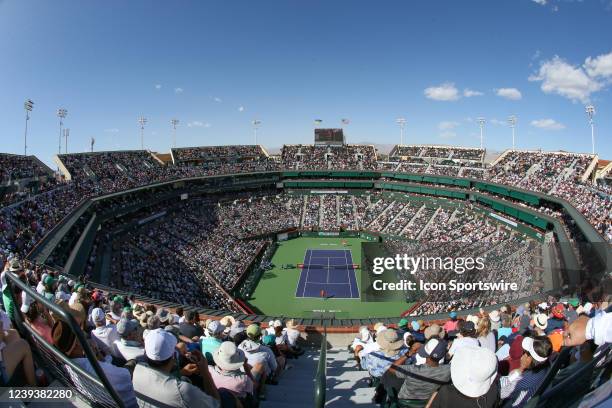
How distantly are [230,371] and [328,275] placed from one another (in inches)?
1244

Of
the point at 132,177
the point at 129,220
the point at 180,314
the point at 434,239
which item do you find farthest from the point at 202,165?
the point at 180,314

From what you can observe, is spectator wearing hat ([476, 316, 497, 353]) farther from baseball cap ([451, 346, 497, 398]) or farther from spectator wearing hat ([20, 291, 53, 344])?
spectator wearing hat ([20, 291, 53, 344])

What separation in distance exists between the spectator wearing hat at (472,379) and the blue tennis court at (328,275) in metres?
27.9

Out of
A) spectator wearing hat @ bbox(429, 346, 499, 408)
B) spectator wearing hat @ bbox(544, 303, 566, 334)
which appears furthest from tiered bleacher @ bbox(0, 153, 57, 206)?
spectator wearing hat @ bbox(544, 303, 566, 334)

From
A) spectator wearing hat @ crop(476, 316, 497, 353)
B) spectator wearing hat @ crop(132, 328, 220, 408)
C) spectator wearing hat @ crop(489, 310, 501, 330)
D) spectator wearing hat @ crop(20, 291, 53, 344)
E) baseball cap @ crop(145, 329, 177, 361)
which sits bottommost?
spectator wearing hat @ crop(489, 310, 501, 330)

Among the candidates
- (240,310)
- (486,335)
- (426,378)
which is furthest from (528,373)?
(240,310)

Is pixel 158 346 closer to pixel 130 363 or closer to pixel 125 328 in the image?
pixel 130 363

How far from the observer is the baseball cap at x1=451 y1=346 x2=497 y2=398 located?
268 centimetres

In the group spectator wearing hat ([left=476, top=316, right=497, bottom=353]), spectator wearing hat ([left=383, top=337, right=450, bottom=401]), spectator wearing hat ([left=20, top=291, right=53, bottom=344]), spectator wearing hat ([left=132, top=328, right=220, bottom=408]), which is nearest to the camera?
spectator wearing hat ([left=20, top=291, right=53, bottom=344])

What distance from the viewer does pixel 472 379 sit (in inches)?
106

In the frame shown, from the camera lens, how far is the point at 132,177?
148 ft

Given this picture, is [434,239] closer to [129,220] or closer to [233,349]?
[129,220]

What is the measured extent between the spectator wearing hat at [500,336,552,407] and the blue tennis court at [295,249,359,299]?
26.4 m

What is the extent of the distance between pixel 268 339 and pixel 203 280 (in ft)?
78.5
